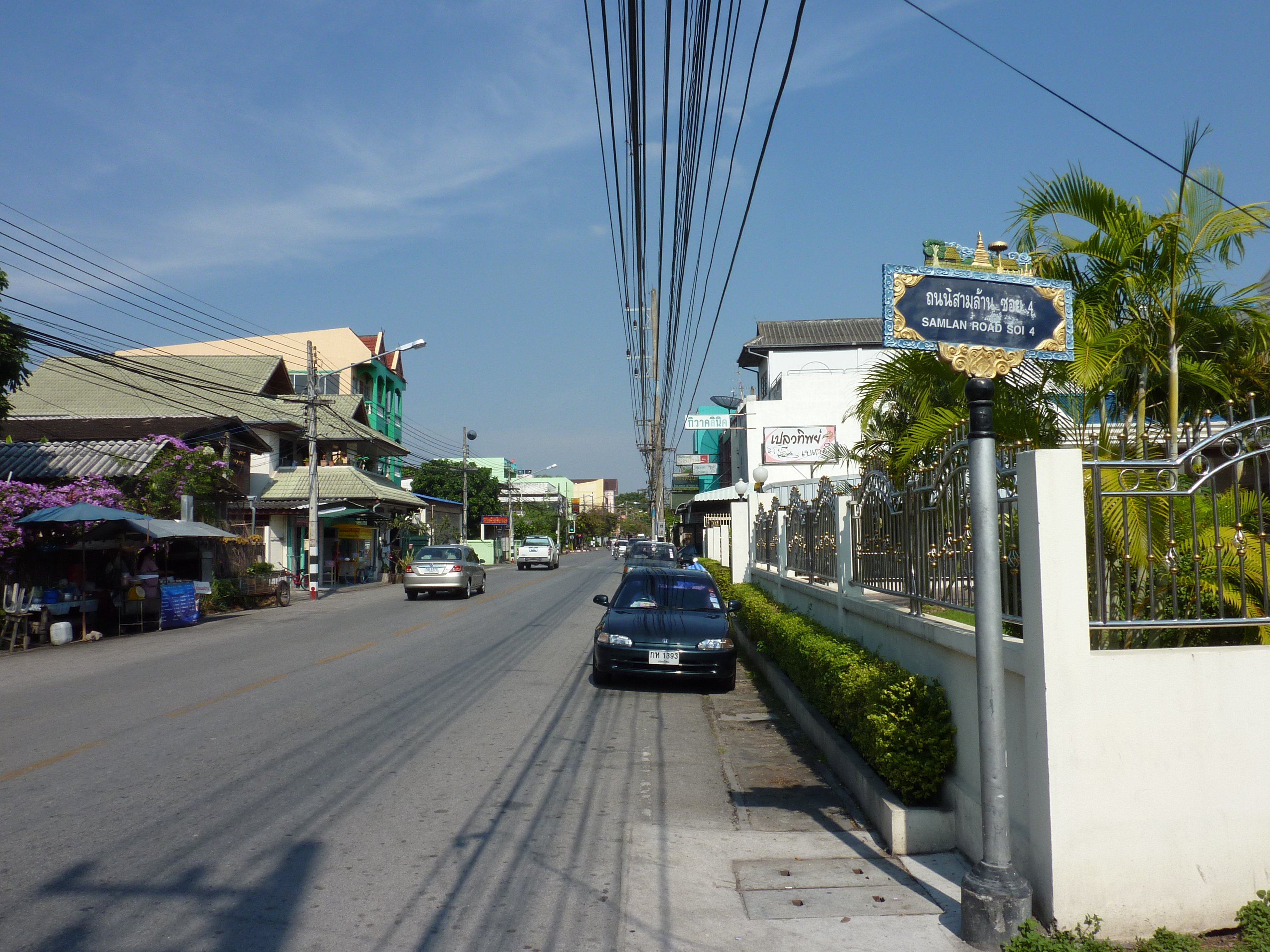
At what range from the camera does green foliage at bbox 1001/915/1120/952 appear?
416cm

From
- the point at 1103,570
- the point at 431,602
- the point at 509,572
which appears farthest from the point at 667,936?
the point at 509,572

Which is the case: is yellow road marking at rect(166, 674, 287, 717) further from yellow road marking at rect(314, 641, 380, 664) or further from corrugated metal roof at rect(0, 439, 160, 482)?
corrugated metal roof at rect(0, 439, 160, 482)

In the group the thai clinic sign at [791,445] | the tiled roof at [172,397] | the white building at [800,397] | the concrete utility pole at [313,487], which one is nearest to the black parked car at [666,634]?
the white building at [800,397]

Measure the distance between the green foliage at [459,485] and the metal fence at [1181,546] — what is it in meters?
63.0

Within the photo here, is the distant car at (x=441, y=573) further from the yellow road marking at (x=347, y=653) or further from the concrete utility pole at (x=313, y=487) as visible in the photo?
the yellow road marking at (x=347, y=653)

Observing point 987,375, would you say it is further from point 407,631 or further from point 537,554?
point 537,554

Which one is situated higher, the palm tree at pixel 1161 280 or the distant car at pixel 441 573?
the palm tree at pixel 1161 280

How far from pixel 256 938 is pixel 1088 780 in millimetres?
3867

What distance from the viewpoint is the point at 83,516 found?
17406mm

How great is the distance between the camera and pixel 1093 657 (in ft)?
14.6

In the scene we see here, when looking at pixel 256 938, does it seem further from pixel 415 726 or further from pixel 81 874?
pixel 415 726

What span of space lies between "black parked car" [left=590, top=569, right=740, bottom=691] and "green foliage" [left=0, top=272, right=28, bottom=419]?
1214cm

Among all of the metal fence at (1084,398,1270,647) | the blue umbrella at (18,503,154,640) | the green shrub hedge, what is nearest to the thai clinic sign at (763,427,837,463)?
the blue umbrella at (18,503,154,640)

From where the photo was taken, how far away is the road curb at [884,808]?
18.5 feet
